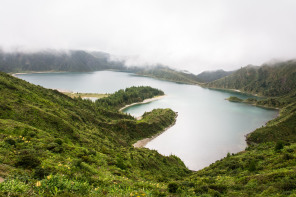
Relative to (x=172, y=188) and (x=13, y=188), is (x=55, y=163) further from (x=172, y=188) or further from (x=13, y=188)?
(x=172, y=188)

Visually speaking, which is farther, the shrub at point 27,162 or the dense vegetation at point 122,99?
the dense vegetation at point 122,99

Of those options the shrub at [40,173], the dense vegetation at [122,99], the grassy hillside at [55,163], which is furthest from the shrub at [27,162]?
the dense vegetation at [122,99]

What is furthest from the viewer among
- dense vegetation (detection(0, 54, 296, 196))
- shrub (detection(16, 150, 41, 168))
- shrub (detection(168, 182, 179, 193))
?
shrub (detection(168, 182, 179, 193))

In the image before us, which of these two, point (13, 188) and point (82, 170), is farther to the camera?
point (82, 170)

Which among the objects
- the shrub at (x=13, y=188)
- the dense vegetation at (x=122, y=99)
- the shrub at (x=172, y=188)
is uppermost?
the shrub at (x=13, y=188)

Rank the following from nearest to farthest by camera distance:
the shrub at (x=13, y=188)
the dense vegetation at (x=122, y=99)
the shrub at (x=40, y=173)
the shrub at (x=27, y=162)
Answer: the shrub at (x=13, y=188)
the shrub at (x=40, y=173)
the shrub at (x=27, y=162)
the dense vegetation at (x=122, y=99)

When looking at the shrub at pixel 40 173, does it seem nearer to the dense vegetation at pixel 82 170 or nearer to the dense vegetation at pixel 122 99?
the dense vegetation at pixel 82 170

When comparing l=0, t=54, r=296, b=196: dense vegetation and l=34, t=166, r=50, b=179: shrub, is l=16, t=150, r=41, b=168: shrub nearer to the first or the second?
l=0, t=54, r=296, b=196: dense vegetation

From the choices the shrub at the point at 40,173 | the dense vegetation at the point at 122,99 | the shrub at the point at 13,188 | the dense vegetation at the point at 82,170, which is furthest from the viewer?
the dense vegetation at the point at 122,99

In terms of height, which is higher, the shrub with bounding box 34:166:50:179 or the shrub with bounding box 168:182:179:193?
the shrub with bounding box 34:166:50:179

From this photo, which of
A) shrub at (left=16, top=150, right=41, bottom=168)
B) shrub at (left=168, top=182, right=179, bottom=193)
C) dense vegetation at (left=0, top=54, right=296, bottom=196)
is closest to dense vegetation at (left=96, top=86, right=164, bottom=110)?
dense vegetation at (left=0, top=54, right=296, bottom=196)

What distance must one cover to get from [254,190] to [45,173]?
20944 mm

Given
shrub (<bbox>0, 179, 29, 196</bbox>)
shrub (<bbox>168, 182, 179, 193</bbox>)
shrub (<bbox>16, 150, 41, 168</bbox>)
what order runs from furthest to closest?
shrub (<bbox>168, 182, 179, 193</bbox>)
shrub (<bbox>16, 150, 41, 168</bbox>)
shrub (<bbox>0, 179, 29, 196</bbox>)

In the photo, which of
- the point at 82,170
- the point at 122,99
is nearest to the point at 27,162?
the point at 82,170
